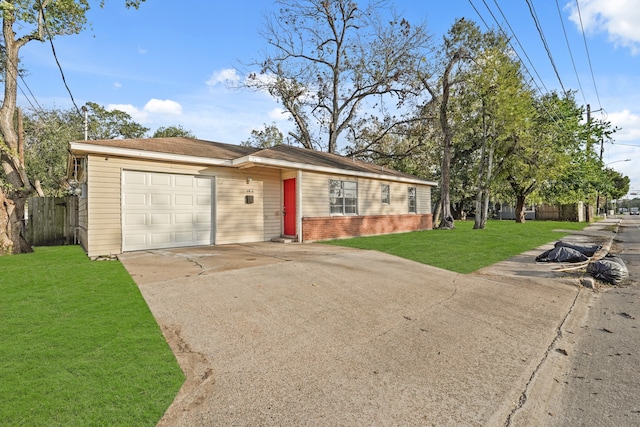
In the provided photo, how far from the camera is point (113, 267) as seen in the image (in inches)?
269

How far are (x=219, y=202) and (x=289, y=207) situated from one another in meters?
2.64

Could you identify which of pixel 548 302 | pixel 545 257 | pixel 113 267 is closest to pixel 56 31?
pixel 113 267

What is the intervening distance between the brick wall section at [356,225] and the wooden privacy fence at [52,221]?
8.61 meters

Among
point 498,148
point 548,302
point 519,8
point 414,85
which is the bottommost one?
point 548,302

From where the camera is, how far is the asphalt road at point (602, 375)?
→ 229 cm

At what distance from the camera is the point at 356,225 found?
13469 millimetres

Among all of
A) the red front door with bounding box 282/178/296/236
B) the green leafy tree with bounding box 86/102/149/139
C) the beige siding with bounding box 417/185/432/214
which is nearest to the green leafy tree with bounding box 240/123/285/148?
the green leafy tree with bounding box 86/102/149/139

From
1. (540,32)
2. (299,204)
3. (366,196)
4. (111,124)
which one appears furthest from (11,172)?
(111,124)

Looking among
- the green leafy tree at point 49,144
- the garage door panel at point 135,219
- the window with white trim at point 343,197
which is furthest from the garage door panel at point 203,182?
the green leafy tree at point 49,144

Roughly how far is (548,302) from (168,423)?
5.55 metres

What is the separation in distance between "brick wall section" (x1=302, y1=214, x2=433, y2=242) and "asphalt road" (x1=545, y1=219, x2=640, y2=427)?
8.14m

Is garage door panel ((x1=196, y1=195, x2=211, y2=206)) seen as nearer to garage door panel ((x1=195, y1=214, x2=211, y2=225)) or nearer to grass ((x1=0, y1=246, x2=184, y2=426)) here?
garage door panel ((x1=195, y1=214, x2=211, y2=225))

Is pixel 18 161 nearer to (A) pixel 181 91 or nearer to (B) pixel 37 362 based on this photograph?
(A) pixel 181 91

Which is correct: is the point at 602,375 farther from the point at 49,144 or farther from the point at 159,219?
the point at 49,144
